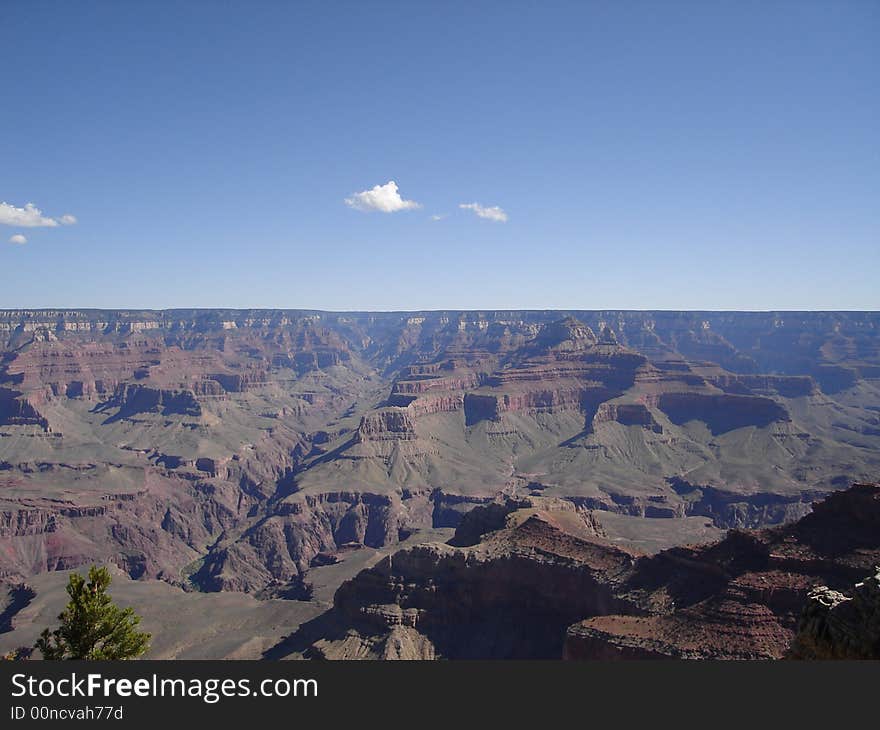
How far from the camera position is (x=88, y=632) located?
102ft

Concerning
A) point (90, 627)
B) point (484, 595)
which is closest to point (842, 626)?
point (90, 627)

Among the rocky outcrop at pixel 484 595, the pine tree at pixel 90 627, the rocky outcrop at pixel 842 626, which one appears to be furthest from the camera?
the rocky outcrop at pixel 484 595

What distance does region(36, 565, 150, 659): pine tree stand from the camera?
3066cm

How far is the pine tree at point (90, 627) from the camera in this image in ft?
101

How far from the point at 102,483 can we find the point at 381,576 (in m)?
147

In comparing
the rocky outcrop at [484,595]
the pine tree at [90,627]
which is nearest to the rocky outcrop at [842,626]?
the pine tree at [90,627]

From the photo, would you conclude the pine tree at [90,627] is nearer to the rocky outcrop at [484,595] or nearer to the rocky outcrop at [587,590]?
the rocky outcrop at [587,590]

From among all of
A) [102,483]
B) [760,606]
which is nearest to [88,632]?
[760,606]

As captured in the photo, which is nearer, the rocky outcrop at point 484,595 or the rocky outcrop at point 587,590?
the rocky outcrop at point 587,590

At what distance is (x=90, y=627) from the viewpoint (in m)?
31.1

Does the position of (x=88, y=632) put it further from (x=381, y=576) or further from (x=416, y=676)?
(x=381, y=576)

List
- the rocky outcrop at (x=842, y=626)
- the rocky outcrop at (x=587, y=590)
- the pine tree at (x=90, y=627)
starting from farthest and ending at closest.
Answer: the rocky outcrop at (x=587, y=590)
the pine tree at (x=90, y=627)
the rocky outcrop at (x=842, y=626)

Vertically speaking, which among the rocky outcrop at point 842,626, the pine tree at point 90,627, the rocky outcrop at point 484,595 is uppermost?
the rocky outcrop at point 842,626

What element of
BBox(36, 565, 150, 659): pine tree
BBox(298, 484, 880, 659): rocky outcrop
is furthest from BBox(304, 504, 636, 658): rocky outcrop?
BBox(36, 565, 150, 659): pine tree
